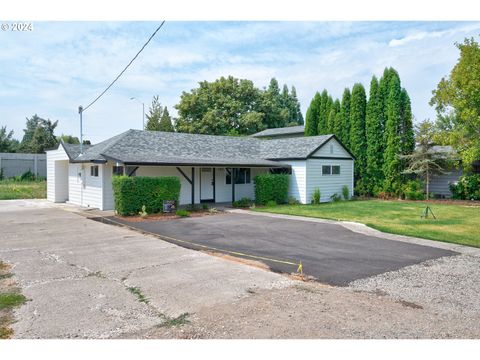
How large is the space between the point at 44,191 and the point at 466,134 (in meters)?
27.6

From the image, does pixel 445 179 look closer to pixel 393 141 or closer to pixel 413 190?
pixel 413 190

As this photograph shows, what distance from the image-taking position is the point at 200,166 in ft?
59.4

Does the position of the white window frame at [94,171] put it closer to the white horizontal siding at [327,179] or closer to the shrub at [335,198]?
the white horizontal siding at [327,179]

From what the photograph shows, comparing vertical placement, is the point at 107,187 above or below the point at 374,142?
below

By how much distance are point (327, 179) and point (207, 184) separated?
730 centimetres

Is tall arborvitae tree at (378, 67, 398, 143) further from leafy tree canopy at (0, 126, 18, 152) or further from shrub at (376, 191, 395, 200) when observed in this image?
leafy tree canopy at (0, 126, 18, 152)

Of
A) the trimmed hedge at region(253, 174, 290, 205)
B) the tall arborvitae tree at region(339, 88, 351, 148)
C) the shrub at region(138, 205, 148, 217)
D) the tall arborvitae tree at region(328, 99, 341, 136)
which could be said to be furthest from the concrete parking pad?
the tall arborvitae tree at region(328, 99, 341, 136)

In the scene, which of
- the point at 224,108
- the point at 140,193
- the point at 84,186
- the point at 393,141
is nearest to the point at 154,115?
the point at 224,108

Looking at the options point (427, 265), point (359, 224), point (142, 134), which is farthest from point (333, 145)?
point (427, 265)

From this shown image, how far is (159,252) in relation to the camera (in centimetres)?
864

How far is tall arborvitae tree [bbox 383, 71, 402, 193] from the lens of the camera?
23.8 metres

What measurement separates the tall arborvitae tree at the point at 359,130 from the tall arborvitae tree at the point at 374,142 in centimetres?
50

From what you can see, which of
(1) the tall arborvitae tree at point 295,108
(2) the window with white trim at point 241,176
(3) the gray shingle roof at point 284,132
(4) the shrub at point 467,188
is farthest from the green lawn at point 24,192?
(1) the tall arborvitae tree at point 295,108

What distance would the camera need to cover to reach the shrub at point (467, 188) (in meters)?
21.7
